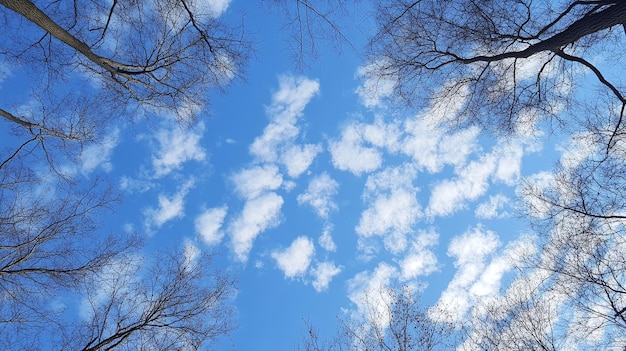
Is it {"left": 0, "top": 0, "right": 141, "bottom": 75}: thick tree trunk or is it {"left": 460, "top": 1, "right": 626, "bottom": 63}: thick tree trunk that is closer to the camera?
{"left": 0, "top": 0, "right": 141, "bottom": 75}: thick tree trunk

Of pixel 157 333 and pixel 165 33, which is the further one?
pixel 157 333

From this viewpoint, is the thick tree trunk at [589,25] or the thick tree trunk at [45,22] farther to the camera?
the thick tree trunk at [589,25]

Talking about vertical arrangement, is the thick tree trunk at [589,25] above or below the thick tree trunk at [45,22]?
below

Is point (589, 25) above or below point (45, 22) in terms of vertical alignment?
below

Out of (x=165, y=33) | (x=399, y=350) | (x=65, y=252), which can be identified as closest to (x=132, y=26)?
(x=165, y=33)

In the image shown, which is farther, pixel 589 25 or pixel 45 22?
pixel 589 25

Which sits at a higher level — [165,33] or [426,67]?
[165,33]

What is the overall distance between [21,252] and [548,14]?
34.4 feet

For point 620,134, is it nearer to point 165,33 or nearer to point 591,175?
point 591,175

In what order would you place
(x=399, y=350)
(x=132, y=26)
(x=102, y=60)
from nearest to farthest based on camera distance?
(x=102, y=60)
(x=132, y=26)
(x=399, y=350)

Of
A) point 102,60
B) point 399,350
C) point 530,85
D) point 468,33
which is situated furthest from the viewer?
point 399,350

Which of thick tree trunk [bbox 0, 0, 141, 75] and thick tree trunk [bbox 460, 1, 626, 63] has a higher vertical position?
thick tree trunk [bbox 0, 0, 141, 75]

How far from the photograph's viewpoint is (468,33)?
7406 millimetres

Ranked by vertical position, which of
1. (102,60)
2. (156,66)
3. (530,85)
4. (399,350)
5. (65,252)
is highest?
(156,66)
